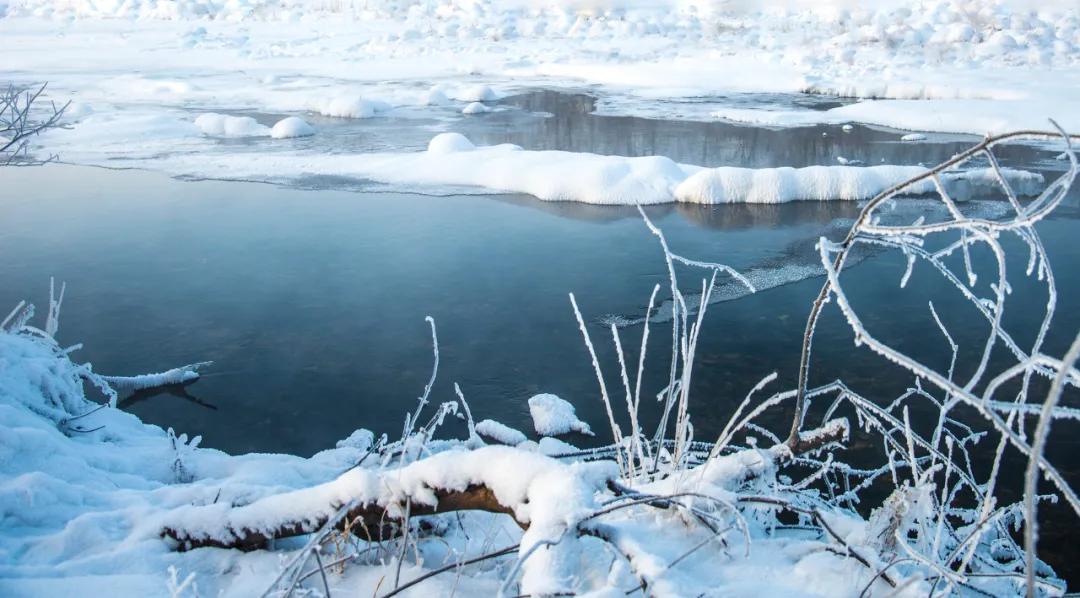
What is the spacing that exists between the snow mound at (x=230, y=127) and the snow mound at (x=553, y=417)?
31.2ft

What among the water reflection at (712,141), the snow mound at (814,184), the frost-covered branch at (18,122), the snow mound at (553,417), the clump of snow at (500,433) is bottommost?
the snow mound at (553,417)

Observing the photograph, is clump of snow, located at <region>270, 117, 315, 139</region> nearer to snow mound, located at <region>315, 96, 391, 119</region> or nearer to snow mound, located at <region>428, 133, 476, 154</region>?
snow mound, located at <region>315, 96, 391, 119</region>

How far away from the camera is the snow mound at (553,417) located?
4.18 metres

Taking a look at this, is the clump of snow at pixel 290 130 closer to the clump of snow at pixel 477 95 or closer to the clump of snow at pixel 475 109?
the clump of snow at pixel 475 109

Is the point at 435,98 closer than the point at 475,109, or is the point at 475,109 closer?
the point at 475,109

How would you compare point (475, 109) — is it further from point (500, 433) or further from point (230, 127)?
point (500, 433)

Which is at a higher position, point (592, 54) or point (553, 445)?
point (592, 54)

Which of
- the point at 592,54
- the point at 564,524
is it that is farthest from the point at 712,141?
the point at 592,54

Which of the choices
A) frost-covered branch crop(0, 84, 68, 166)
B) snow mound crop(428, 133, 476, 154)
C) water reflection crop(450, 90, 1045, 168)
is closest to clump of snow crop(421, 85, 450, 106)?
water reflection crop(450, 90, 1045, 168)

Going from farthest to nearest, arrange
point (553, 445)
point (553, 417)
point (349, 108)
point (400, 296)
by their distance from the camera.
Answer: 1. point (349, 108)
2. point (400, 296)
3. point (553, 417)
4. point (553, 445)

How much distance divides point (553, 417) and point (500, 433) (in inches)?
14.9

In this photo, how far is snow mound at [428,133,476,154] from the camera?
10561mm

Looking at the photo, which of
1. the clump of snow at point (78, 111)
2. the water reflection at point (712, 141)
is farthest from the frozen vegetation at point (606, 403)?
the water reflection at point (712, 141)

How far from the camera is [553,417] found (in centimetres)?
424
